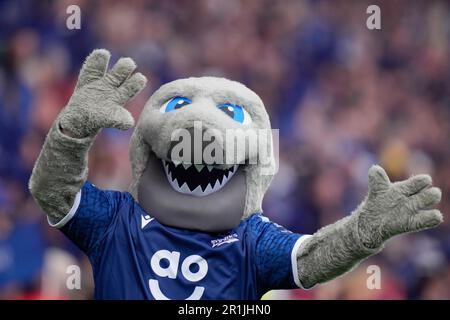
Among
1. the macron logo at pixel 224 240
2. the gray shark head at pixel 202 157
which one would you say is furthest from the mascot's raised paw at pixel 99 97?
the macron logo at pixel 224 240

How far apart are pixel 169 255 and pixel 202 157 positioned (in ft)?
0.82

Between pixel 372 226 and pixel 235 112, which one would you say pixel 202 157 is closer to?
pixel 235 112

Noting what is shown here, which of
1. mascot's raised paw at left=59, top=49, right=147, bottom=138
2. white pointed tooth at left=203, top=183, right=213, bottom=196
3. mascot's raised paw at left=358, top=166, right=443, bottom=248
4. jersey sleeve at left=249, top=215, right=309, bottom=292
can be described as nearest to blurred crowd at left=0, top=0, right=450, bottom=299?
jersey sleeve at left=249, top=215, right=309, bottom=292

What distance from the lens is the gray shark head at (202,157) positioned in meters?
1.98

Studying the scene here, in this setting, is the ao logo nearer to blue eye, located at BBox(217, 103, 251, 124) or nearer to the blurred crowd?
blue eye, located at BBox(217, 103, 251, 124)

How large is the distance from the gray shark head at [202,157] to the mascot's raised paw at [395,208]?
1.10 ft

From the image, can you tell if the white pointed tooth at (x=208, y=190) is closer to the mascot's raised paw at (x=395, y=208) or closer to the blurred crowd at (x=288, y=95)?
the mascot's raised paw at (x=395, y=208)

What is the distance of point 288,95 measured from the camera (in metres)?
4.29

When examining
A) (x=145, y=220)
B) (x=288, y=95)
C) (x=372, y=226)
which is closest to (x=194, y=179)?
(x=145, y=220)

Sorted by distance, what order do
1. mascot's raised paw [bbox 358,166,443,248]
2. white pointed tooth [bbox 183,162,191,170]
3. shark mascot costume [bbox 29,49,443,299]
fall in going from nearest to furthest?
mascot's raised paw [bbox 358,166,443,248], shark mascot costume [bbox 29,49,443,299], white pointed tooth [bbox 183,162,191,170]

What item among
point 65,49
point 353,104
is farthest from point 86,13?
point 353,104

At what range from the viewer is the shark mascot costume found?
1903 millimetres

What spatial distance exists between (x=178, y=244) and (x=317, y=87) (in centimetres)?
252
